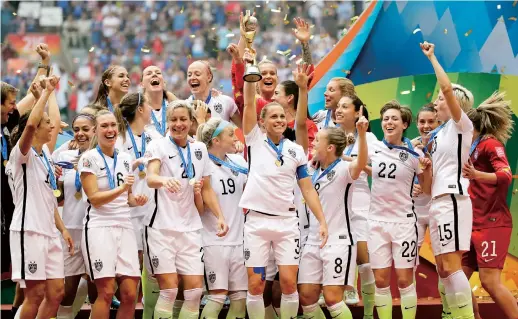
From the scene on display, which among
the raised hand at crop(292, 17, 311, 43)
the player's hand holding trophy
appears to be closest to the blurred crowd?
the raised hand at crop(292, 17, 311, 43)

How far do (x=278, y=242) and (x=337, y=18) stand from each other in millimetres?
5130

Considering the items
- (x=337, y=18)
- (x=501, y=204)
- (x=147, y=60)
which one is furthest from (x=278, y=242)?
(x=147, y=60)

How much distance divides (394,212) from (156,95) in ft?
6.98

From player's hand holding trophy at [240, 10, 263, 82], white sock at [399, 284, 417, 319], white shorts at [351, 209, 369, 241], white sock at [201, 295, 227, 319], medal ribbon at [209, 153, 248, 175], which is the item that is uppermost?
player's hand holding trophy at [240, 10, 263, 82]

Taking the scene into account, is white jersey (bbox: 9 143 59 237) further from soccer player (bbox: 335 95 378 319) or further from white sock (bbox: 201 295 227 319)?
soccer player (bbox: 335 95 378 319)

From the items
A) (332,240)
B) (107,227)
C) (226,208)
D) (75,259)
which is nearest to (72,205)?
(75,259)

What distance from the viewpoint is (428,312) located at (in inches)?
290

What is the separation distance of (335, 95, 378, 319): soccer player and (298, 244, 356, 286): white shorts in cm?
44

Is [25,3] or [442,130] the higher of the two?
[25,3]

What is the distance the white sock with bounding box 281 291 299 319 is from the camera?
6.03 m

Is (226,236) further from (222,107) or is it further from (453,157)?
(453,157)

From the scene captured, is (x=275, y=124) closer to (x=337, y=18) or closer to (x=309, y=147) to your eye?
(x=309, y=147)

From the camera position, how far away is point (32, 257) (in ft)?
18.3

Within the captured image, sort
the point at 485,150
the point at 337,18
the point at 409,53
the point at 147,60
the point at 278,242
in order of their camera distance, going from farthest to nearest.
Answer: the point at 147,60 < the point at 337,18 < the point at 409,53 < the point at 485,150 < the point at 278,242
